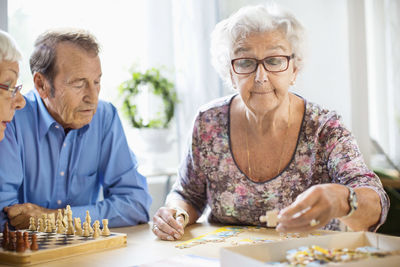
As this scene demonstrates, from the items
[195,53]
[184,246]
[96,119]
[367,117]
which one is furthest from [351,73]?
[184,246]

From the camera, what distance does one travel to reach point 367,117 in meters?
3.90

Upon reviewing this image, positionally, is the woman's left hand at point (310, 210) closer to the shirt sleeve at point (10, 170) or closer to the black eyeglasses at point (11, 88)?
the black eyeglasses at point (11, 88)

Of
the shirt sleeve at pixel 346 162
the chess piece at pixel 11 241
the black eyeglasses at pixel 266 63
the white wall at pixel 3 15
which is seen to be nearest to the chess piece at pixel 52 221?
the chess piece at pixel 11 241

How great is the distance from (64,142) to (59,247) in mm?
786

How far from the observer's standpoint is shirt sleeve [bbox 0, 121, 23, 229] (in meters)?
1.95

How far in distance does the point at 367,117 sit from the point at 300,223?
2.90 metres

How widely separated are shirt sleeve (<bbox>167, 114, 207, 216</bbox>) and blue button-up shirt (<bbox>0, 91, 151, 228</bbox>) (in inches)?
7.2

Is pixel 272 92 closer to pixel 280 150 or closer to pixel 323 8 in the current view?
pixel 280 150

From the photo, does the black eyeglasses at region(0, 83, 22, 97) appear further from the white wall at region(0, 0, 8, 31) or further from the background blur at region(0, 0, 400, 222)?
the background blur at region(0, 0, 400, 222)

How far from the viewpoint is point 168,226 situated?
1.78m

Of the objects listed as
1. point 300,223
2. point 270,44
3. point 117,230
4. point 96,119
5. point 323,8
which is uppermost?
point 323,8

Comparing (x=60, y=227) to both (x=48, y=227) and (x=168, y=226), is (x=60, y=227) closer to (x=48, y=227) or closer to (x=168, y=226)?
(x=48, y=227)

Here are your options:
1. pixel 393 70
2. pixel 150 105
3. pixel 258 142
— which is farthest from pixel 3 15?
pixel 393 70

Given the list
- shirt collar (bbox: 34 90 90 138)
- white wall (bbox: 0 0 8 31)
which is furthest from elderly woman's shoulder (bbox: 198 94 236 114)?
white wall (bbox: 0 0 8 31)
